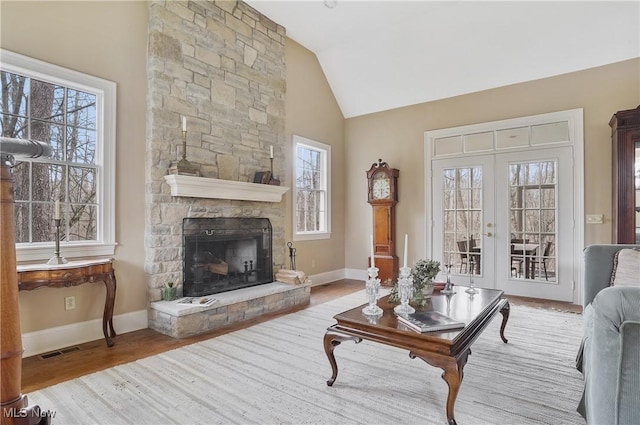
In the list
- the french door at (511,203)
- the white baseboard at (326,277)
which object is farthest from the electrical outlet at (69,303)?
the french door at (511,203)

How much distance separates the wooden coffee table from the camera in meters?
1.80

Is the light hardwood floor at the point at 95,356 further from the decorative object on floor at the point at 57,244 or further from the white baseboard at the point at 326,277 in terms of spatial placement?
the white baseboard at the point at 326,277

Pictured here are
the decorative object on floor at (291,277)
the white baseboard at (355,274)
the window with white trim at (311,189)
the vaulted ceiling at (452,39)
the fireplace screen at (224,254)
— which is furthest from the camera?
the white baseboard at (355,274)

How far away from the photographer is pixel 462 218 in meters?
5.30

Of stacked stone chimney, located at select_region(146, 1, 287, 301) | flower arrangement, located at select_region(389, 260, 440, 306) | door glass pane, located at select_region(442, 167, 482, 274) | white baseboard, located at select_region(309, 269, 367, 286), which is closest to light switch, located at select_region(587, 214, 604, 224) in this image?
door glass pane, located at select_region(442, 167, 482, 274)

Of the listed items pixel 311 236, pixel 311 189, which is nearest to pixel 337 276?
pixel 311 236

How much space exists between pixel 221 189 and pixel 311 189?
6.94 feet

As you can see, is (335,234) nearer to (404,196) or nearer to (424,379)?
(404,196)

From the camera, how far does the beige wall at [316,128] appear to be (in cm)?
529

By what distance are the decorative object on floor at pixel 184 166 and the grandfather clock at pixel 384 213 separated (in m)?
3.08

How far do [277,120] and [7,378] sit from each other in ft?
14.7

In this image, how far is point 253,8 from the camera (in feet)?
14.8

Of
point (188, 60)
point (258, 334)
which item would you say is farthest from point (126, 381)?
point (188, 60)

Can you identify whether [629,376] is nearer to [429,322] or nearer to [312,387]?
[429,322]
